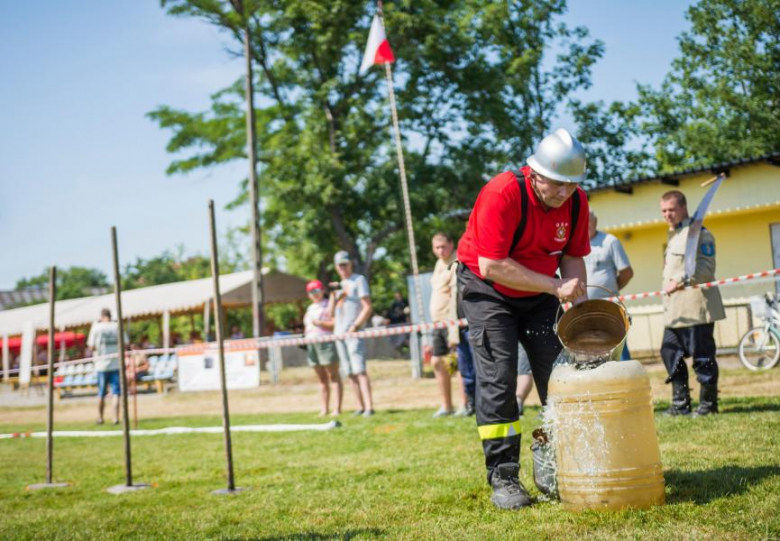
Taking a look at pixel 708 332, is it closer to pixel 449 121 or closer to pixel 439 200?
pixel 439 200

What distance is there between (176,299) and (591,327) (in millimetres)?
26656

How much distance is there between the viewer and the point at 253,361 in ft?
58.6

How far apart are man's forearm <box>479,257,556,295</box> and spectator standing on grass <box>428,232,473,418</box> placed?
4375mm

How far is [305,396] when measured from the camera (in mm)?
16234

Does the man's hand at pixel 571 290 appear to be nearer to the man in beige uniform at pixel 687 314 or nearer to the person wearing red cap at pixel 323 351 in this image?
the man in beige uniform at pixel 687 314

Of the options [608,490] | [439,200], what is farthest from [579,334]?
[439,200]

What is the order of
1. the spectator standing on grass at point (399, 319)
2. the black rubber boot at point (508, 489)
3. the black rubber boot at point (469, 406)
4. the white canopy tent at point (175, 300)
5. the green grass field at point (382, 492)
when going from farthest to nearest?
the white canopy tent at point (175, 300) → the spectator standing on grass at point (399, 319) → the black rubber boot at point (469, 406) → the black rubber boot at point (508, 489) → the green grass field at point (382, 492)

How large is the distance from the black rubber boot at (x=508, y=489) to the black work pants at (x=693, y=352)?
335 cm

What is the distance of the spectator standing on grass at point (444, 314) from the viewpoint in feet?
29.4

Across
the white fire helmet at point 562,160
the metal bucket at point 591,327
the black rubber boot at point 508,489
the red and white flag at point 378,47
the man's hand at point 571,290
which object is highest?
the red and white flag at point 378,47

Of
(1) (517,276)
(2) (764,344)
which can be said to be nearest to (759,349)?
(2) (764,344)

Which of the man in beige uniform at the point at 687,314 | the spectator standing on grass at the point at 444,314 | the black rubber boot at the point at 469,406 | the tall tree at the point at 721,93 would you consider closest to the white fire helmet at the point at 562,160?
the man in beige uniform at the point at 687,314

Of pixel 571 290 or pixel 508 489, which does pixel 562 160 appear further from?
pixel 508 489

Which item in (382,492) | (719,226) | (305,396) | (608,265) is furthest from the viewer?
(719,226)
